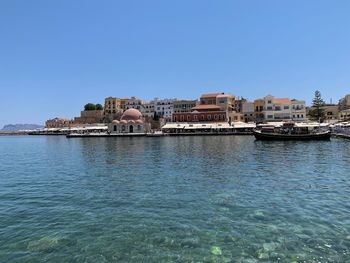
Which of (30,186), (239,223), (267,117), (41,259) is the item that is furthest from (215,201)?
(267,117)

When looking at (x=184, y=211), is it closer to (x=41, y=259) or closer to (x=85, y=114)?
(x=41, y=259)

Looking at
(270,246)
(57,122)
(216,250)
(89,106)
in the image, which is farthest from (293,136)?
(57,122)

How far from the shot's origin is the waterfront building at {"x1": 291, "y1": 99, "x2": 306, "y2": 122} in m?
89.6

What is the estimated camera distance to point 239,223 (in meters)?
10.2

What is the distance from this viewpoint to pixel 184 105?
102 metres

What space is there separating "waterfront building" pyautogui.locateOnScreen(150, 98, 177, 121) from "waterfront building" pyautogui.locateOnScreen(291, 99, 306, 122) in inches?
1594

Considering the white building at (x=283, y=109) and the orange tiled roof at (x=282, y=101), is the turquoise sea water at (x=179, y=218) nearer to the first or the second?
the white building at (x=283, y=109)

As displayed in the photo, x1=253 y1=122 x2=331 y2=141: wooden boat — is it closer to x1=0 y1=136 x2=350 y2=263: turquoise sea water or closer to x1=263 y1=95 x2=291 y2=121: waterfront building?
x1=263 y1=95 x2=291 y2=121: waterfront building

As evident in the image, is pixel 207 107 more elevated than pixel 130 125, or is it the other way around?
pixel 207 107

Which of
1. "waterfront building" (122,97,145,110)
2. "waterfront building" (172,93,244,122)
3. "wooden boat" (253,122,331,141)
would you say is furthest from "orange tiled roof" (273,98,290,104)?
"waterfront building" (122,97,145,110)

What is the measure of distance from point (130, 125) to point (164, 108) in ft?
78.5

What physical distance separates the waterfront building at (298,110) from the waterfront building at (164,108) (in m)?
40.5

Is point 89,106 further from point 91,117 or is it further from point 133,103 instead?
point 133,103

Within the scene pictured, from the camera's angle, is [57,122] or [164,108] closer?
[164,108]
